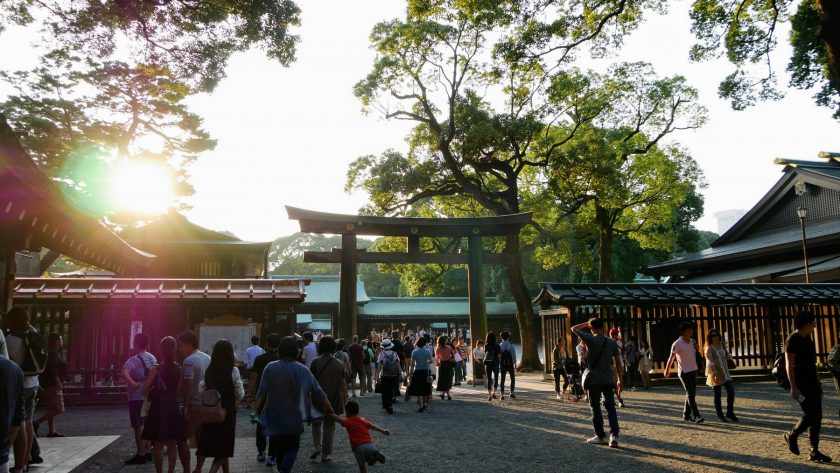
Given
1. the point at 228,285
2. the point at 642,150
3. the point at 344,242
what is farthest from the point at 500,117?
the point at 228,285

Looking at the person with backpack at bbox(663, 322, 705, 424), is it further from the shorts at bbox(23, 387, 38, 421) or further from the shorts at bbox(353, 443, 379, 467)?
the shorts at bbox(23, 387, 38, 421)

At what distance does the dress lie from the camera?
6.09m

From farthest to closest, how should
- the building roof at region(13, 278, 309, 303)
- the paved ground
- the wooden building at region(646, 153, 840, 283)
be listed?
the wooden building at region(646, 153, 840, 283), the building roof at region(13, 278, 309, 303), the paved ground

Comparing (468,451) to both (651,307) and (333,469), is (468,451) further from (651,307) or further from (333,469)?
(651,307)

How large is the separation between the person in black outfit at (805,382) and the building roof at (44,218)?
8.86 m

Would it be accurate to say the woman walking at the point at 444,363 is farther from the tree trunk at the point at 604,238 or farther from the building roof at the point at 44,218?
the tree trunk at the point at 604,238

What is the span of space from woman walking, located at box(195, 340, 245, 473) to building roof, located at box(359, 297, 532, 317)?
31.6 meters

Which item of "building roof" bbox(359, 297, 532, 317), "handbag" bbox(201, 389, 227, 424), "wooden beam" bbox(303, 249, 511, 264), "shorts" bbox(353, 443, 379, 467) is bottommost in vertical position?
"shorts" bbox(353, 443, 379, 467)

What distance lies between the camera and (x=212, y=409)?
223 inches

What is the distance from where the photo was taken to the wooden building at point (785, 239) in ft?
73.2

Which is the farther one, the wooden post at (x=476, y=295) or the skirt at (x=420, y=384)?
the wooden post at (x=476, y=295)

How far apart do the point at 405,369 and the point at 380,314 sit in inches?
745

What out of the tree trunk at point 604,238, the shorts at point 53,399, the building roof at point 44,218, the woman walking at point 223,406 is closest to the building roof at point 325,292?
the tree trunk at point 604,238

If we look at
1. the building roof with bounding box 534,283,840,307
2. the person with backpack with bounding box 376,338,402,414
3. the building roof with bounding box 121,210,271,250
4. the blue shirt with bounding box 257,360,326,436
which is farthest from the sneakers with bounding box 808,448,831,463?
the building roof with bounding box 121,210,271,250
